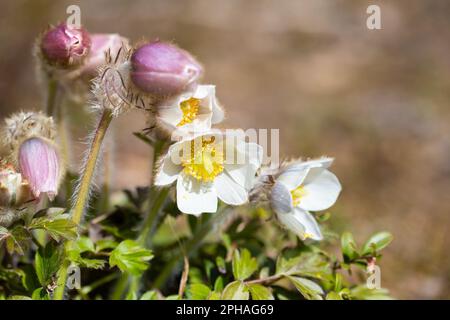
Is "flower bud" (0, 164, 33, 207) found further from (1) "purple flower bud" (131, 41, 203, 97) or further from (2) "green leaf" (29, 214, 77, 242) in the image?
(1) "purple flower bud" (131, 41, 203, 97)

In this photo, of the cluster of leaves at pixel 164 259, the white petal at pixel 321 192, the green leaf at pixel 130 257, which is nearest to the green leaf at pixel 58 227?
the cluster of leaves at pixel 164 259

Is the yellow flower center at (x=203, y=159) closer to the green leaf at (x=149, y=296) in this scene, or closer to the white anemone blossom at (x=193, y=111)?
the white anemone blossom at (x=193, y=111)

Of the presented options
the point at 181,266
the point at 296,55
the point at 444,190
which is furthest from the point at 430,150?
the point at 181,266

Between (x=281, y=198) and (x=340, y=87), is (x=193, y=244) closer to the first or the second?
(x=281, y=198)

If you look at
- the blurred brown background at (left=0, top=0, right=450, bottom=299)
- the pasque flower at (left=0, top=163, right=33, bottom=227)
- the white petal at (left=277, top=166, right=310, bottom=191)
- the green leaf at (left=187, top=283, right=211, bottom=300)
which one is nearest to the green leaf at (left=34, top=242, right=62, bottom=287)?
the pasque flower at (left=0, top=163, right=33, bottom=227)

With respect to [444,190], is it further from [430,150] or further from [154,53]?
[154,53]
